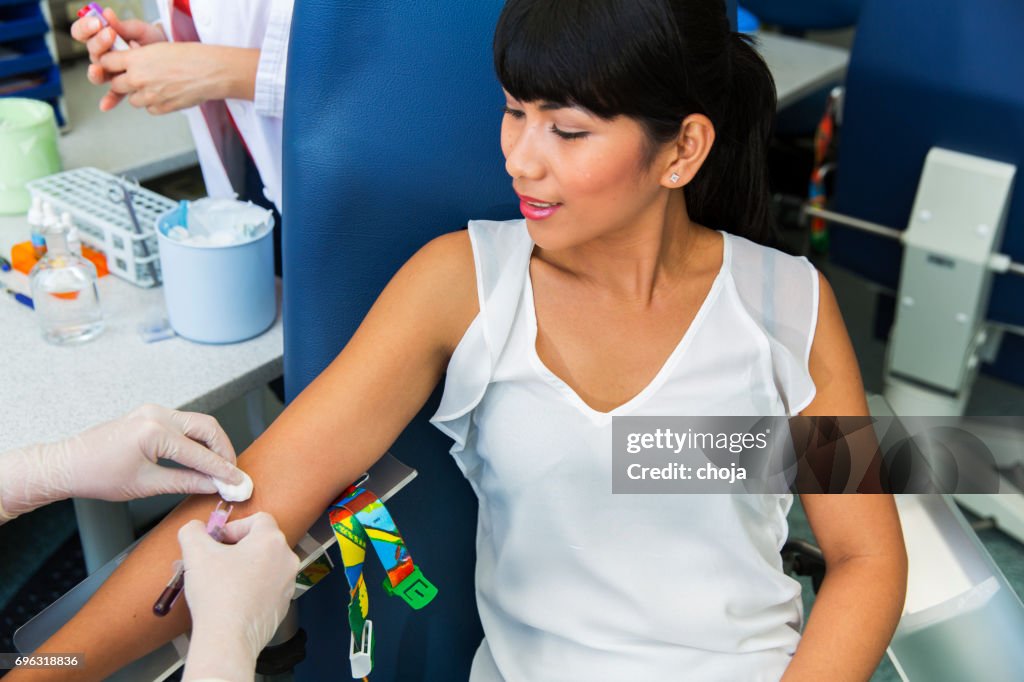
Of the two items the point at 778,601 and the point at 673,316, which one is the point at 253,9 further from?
the point at 778,601

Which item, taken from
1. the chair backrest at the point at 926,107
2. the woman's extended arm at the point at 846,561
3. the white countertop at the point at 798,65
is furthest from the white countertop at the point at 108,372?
the white countertop at the point at 798,65

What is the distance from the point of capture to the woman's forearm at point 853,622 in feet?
3.94

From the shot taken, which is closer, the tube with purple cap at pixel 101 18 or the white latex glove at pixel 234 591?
the white latex glove at pixel 234 591

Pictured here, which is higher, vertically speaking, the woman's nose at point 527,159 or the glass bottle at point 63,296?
the woman's nose at point 527,159

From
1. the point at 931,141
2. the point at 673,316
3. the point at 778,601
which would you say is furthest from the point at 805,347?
the point at 931,141

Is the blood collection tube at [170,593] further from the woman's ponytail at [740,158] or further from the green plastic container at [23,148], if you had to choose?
the green plastic container at [23,148]

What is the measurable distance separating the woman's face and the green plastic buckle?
0.39 m

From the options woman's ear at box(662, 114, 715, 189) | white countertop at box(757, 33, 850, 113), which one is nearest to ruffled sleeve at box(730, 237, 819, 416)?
woman's ear at box(662, 114, 715, 189)

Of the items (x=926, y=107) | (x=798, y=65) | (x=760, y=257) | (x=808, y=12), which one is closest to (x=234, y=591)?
(x=760, y=257)

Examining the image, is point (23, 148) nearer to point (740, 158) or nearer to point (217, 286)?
point (217, 286)

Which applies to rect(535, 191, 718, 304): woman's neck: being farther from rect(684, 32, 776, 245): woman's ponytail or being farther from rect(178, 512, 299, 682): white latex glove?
rect(178, 512, 299, 682): white latex glove

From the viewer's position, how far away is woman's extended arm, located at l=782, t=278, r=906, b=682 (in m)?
1.21

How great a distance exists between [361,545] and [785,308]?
1.84ft

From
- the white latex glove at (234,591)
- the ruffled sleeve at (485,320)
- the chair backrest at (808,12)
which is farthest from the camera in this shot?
the chair backrest at (808,12)
